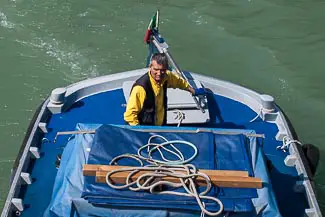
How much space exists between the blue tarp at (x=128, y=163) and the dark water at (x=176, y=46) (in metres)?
3.51

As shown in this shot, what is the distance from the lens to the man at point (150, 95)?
5691 mm

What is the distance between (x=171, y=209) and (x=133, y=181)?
15.2 inches

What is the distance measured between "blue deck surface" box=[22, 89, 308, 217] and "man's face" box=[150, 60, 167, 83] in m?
1.29

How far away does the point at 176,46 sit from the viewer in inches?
426

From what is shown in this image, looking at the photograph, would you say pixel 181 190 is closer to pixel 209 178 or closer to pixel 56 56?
pixel 209 178

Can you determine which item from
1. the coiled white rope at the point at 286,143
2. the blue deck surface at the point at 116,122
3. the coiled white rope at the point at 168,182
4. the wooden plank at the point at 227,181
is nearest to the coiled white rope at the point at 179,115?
the blue deck surface at the point at 116,122

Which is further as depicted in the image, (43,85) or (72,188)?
(43,85)

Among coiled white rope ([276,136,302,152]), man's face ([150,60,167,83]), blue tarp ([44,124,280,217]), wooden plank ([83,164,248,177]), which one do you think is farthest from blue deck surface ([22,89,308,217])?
man's face ([150,60,167,83])

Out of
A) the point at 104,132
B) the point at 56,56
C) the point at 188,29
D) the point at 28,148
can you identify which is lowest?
the point at 104,132

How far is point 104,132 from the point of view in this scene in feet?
17.3

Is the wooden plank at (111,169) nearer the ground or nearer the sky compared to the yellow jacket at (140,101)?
nearer the ground

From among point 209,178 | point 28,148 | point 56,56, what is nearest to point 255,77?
point 56,56

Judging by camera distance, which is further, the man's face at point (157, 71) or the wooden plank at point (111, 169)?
the man's face at point (157, 71)

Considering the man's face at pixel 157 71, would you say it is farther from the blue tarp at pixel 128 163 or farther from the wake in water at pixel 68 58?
the wake in water at pixel 68 58
